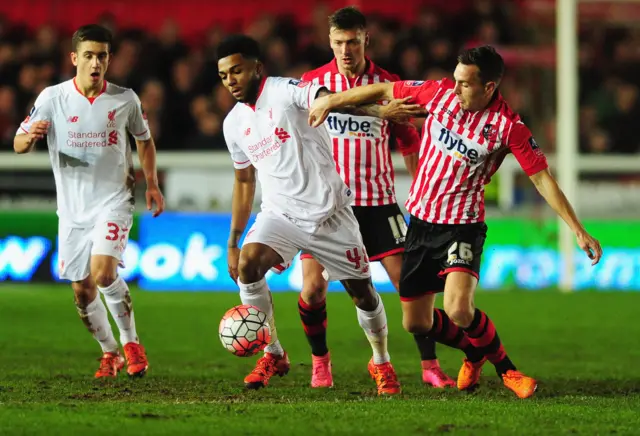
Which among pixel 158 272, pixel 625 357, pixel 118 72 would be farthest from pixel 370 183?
pixel 118 72

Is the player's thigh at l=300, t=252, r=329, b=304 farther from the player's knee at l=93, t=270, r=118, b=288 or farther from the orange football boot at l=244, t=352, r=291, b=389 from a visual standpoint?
the player's knee at l=93, t=270, r=118, b=288

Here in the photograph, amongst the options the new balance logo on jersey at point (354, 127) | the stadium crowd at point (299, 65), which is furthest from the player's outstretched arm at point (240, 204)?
the stadium crowd at point (299, 65)

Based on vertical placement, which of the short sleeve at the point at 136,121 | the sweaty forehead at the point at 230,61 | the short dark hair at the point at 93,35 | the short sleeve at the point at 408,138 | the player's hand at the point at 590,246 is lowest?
the player's hand at the point at 590,246

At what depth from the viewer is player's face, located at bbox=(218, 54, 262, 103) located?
6930mm

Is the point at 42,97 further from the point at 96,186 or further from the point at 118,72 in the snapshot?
the point at 118,72

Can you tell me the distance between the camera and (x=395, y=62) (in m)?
16.8

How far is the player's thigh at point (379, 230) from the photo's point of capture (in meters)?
7.73

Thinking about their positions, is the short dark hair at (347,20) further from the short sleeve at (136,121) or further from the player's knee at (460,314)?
the player's knee at (460,314)

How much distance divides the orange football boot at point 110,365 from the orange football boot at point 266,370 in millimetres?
1000

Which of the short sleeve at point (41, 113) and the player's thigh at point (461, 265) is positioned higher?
the short sleeve at point (41, 113)

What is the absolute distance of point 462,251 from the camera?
22.9ft

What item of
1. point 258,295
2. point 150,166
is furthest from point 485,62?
point 150,166

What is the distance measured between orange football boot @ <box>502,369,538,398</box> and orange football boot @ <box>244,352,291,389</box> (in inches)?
53.8

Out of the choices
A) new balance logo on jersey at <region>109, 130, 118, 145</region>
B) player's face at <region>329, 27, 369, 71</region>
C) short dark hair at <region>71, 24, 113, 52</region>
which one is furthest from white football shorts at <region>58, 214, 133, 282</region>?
player's face at <region>329, 27, 369, 71</region>
